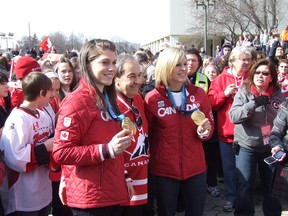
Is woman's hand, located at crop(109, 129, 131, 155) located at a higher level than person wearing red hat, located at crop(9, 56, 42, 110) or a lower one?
lower

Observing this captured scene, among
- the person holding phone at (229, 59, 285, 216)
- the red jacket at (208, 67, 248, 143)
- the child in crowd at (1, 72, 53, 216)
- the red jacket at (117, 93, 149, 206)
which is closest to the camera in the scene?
the child in crowd at (1, 72, 53, 216)

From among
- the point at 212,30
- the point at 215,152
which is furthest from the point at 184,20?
the point at 215,152

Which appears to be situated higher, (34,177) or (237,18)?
(237,18)

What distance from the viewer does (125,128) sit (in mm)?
2377

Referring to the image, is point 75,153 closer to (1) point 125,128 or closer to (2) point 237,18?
(1) point 125,128

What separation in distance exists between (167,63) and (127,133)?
1.23 meters

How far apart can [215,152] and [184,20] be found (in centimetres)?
4877

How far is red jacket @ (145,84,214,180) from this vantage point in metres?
3.24

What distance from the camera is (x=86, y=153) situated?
2238 millimetres

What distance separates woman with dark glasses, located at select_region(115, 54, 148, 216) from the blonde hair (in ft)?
1.09

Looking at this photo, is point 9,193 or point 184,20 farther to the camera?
point 184,20

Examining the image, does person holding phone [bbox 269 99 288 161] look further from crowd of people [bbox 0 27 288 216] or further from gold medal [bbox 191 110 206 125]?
gold medal [bbox 191 110 206 125]

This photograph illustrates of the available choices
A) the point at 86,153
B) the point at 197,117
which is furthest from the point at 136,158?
the point at 86,153

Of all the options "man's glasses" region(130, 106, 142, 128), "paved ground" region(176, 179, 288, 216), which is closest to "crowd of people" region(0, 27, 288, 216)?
"man's glasses" region(130, 106, 142, 128)
